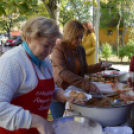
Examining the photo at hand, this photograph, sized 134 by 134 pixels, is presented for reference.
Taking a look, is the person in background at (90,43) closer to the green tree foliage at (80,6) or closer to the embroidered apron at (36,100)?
the green tree foliage at (80,6)

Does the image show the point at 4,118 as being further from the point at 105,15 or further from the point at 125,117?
the point at 105,15

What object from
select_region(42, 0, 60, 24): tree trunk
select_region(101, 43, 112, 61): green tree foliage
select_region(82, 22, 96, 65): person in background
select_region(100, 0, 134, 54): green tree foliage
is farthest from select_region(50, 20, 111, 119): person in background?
select_region(101, 43, 112, 61): green tree foliage

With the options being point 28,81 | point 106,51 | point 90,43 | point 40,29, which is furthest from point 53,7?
point 106,51

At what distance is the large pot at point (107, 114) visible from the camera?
0.87 metres

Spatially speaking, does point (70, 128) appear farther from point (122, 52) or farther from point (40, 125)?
point (122, 52)

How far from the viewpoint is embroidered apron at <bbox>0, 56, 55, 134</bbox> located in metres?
0.81

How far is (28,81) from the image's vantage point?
786 mm

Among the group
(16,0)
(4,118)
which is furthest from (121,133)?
(16,0)

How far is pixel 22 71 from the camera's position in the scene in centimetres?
77

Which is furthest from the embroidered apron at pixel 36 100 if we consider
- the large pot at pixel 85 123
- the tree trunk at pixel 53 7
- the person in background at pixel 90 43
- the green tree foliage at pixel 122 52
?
the green tree foliage at pixel 122 52

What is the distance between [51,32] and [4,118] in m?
0.44

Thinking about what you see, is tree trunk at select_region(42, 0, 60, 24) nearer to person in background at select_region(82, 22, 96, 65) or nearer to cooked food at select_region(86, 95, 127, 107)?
person in background at select_region(82, 22, 96, 65)

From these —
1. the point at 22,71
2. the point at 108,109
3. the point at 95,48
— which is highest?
the point at 22,71

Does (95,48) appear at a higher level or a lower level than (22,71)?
lower
